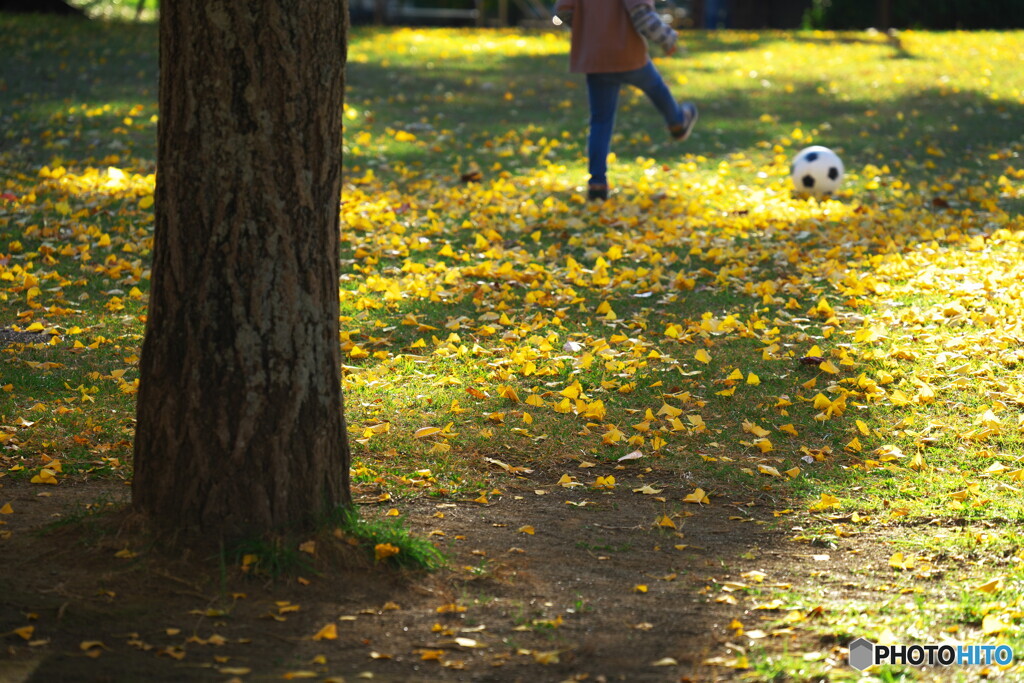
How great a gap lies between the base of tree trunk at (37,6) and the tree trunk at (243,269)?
55.9 ft

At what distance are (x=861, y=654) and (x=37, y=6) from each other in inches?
757

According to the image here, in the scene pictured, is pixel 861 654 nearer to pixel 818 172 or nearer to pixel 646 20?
pixel 646 20

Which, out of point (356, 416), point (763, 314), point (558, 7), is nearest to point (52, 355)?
point (356, 416)

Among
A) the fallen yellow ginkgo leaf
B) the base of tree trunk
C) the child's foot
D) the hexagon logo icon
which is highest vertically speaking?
the base of tree trunk

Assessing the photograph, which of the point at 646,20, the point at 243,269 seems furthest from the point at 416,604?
the point at 646,20

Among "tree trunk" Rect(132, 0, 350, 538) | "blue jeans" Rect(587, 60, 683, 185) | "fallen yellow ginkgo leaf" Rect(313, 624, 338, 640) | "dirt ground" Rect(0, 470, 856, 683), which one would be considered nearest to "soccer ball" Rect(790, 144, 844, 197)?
"blue jeans" Rect(587, 60, 683, 185)

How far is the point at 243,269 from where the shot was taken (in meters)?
3.35

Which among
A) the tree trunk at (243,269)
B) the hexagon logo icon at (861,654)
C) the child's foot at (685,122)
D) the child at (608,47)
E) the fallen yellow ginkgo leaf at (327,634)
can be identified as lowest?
the fallen yellow ginkgo leaf at (327,634)

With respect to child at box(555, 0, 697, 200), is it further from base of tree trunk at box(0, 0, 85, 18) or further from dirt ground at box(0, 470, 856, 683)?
base of tree trunk at box(0, 0, 85, 18)

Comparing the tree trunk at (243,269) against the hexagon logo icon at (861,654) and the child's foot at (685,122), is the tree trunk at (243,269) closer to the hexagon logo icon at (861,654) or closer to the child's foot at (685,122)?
the hexagon logo icon at (861,654)

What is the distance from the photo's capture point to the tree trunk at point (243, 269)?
10.8 ft

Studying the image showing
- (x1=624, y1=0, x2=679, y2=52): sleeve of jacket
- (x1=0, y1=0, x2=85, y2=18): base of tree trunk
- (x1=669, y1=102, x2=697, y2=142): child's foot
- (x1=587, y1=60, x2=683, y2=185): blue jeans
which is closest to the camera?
(x1=624, y1=0, x2=679, y2=52): sleeve of jacket

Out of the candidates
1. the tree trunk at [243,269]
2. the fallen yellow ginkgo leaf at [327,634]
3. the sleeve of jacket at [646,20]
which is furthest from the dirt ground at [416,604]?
the sleeve of jacket at [646,20]

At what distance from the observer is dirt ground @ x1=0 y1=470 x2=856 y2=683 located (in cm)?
300
